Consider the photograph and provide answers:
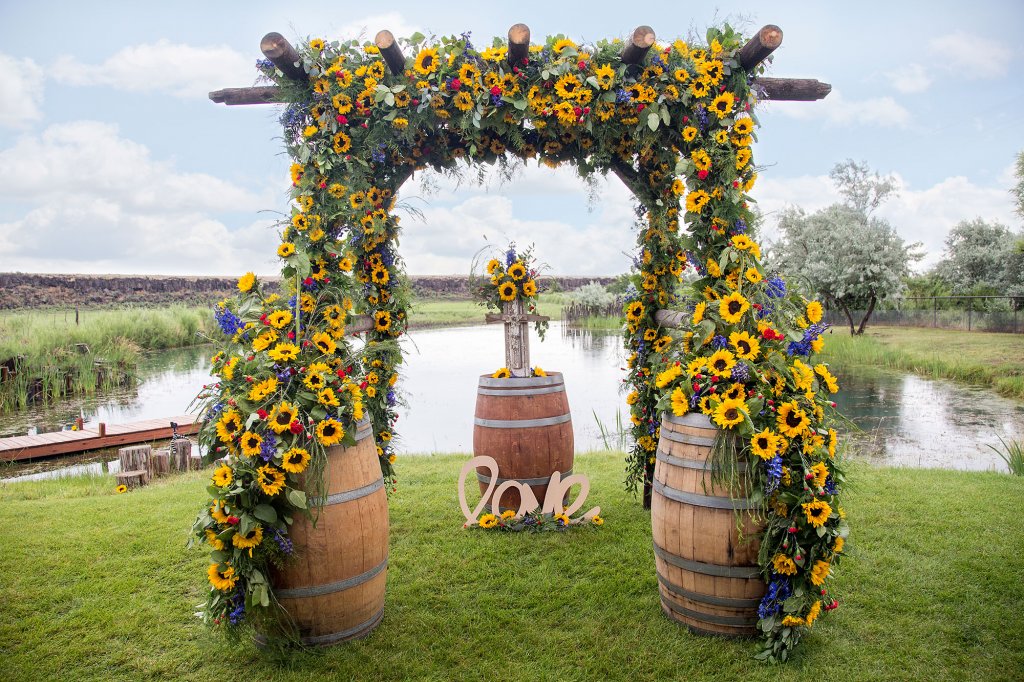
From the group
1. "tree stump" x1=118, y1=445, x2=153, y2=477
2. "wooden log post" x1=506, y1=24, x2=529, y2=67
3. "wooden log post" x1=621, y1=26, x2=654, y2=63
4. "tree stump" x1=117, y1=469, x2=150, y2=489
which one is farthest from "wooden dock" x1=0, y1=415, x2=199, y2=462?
"wooden log post" x1=621, y1=26, x2=654, y2=63

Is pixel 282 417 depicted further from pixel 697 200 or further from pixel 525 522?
pixel 697 200

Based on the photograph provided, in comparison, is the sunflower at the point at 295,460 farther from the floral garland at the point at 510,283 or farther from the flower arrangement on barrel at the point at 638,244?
the floral garland at the point at 510,283

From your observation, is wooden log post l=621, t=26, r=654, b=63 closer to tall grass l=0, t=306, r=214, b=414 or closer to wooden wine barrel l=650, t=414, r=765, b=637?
wooden wine barrel l=650, t=414, r=765, b=637

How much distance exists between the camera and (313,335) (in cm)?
306

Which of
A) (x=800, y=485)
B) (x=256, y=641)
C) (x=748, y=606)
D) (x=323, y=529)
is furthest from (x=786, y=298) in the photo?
(x=256, y=641)

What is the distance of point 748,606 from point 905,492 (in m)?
2.88

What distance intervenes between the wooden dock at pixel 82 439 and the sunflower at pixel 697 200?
5954mm

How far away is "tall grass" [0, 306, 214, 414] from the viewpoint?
10562mm

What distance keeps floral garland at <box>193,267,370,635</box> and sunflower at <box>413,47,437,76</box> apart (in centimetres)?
159

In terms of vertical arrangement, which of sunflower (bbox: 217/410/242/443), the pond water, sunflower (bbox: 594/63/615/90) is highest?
sunflower (bbox: 594/63/615/90)

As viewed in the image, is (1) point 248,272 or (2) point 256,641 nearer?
(2) point 256,641

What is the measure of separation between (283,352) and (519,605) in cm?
172

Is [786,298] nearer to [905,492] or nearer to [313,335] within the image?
[313,335]

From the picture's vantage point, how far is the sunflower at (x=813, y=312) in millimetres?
2906
